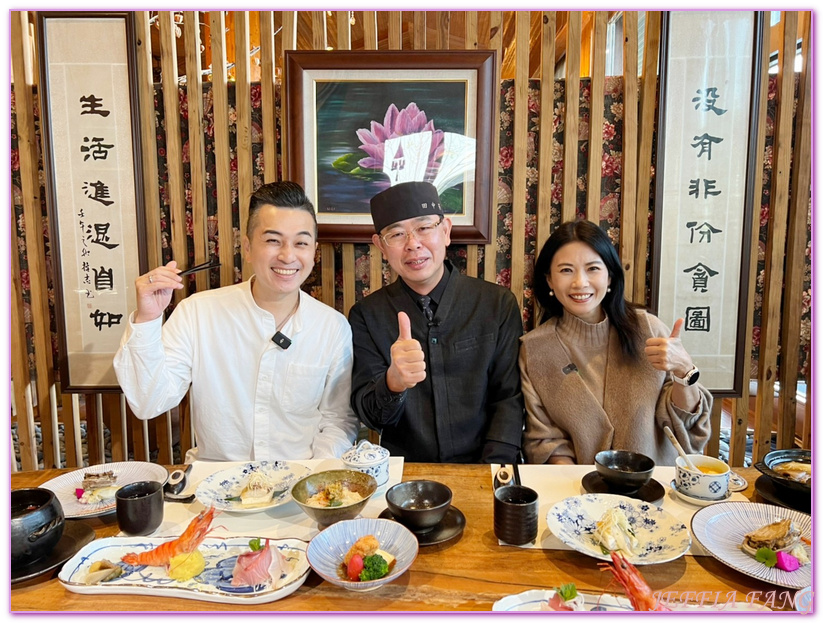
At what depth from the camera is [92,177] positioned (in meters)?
2.68

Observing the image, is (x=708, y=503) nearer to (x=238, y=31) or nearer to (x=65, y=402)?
(x=238, y=31)

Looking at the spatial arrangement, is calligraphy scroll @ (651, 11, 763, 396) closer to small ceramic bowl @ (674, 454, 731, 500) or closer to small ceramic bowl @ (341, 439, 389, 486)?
small ceramic bowl @ (674, 454, 731, 500)

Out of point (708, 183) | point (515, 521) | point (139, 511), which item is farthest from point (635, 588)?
point (708, 183)

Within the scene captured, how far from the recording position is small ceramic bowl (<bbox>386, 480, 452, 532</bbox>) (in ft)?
4.26

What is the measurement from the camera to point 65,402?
2.88 metres

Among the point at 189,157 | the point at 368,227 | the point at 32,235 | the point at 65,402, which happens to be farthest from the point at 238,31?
the point at 65,402

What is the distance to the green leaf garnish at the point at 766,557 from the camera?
1.21m

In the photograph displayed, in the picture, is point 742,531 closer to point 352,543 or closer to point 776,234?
point 352,543

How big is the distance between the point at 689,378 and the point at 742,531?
2.26ft

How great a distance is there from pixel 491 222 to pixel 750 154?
4.16 feet

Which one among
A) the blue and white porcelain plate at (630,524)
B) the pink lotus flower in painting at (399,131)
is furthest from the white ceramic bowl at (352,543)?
the pink lotus flower in painting at (399,131)

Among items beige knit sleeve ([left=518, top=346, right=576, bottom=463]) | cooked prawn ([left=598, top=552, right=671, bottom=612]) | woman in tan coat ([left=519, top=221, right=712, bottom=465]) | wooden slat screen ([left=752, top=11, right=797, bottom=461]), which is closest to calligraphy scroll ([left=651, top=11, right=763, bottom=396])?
wooden slat screen ([left=752, top=11, right=797, bottom=461])

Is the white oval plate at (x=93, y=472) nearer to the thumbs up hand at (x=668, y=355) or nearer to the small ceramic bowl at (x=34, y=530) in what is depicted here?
the small ceramic bowl at (x=34, y=530)

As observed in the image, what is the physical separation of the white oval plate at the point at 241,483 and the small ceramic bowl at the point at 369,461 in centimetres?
18
